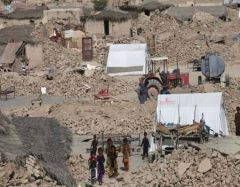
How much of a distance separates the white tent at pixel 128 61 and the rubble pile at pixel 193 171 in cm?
1493

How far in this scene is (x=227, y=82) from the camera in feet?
81.3

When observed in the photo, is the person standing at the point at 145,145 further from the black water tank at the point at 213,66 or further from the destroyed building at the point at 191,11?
the destroyed building at the point at 191,11

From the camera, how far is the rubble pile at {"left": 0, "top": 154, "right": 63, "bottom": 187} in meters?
12.5

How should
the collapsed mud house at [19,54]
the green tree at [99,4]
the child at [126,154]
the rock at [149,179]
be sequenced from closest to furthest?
the rock at [149,179] → the child at [126,154] → the collapsed mud house at [19,54] → the green tree at [99,4]

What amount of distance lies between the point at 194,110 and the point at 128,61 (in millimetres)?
11596

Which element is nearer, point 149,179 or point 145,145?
point 149,179

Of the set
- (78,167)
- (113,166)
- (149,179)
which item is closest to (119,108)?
(78,167)

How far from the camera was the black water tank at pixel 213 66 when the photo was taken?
25.2 metres

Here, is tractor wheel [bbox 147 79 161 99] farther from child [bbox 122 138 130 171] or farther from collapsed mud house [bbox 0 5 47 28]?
collapsed mud house [bbox 0 5 47 28]

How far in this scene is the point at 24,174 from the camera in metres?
12.8

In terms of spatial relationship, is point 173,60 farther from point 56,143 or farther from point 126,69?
point 56,143

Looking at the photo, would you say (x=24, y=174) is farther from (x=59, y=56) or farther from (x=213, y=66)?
(x=59, y=56)

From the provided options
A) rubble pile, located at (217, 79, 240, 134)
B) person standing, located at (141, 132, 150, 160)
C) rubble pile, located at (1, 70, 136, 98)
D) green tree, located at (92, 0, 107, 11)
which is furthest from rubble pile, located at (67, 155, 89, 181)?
green tree, located at (92, 0, 107, 11)

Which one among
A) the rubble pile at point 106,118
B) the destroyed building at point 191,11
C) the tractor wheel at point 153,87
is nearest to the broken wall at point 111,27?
the destroyed building at point 191,11
